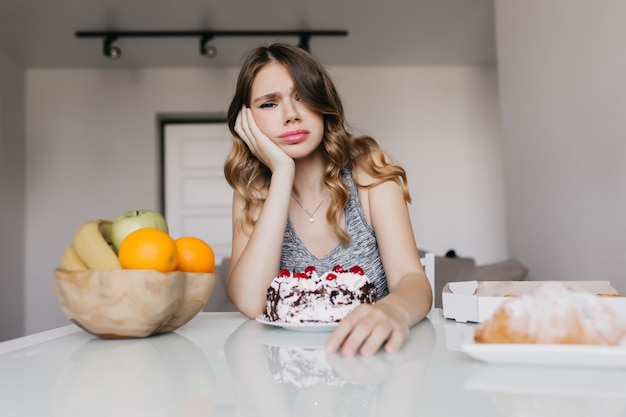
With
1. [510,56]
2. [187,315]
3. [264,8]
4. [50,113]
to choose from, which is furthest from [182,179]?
[187,315]

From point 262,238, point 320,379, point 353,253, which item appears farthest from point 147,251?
point 353,253

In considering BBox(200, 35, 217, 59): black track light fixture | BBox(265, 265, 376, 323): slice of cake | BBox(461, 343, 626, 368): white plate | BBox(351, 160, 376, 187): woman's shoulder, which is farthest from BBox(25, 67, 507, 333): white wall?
BBox(461, 343, 626, 368): white plate

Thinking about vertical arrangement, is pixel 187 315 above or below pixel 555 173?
below

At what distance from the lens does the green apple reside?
0.89 m

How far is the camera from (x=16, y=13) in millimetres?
3979

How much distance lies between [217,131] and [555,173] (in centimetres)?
349

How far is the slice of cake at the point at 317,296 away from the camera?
0.88m

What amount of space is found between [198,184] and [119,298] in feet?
15.2

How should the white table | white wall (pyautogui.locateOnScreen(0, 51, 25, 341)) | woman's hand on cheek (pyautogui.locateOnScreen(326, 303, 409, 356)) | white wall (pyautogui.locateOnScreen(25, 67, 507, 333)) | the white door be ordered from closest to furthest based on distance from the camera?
the white table, woman's hand on cheek (pyautogui.locateOnScreen(326, 303, 409, 356)), white wall (pyautogui.locateOnScreen(0, 51, 25, 341)), white wall (pyautogui.locateOnScreen(25, 67, 507, 333)), the white door

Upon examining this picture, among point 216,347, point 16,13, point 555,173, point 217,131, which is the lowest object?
point 216,347

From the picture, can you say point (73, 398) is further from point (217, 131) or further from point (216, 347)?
point (217, 131)

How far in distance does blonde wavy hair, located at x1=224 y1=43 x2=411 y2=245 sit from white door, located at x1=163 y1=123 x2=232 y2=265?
147 inches

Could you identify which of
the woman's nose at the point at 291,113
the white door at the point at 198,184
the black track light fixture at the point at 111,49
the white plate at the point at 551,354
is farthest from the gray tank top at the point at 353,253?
the white door at the point at 198,184

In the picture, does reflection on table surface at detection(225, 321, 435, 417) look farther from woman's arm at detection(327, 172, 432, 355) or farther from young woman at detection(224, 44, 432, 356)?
young woman at detection(224, 44, 432, 356)
